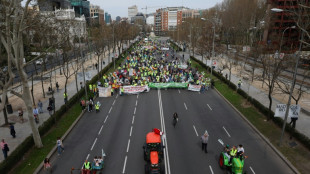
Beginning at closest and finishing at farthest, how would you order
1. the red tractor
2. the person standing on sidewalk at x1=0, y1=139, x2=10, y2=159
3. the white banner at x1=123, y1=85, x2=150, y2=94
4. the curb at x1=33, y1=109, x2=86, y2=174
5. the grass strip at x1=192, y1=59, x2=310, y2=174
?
1. the red tractor
2. the curb at x1=33, y1=109, x2=86, y2=174
3. the person standing on sidewalk at x1=0, y1=139, x2=10, y2=159
4. the grass strip at x1=192, y1=59, x2=310, y2=174
5. the white banner at x1=123, y1=85, x2=150, y2=94

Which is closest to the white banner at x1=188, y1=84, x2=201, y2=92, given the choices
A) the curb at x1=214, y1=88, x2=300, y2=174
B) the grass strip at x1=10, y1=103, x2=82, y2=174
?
the curb at x1=214, y1=88, x2=300, y2=174

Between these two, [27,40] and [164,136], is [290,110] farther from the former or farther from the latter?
[27,40]

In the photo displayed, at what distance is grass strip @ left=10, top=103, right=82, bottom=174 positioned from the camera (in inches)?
587

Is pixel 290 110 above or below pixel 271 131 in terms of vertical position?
above

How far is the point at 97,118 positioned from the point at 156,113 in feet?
20.9

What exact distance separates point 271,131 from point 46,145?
63.6 ft

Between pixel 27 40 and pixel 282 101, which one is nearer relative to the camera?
pixel 27 40

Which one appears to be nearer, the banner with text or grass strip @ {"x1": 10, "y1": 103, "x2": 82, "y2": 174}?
grass strip @ {"x1": 10, "y1": 103, "x2": 82, "y2": 174}

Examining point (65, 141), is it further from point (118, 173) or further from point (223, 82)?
point (223, 82)

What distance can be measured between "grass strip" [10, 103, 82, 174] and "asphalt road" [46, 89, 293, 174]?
992 millimetres

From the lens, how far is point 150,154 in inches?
569

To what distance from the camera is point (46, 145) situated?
18.0 metres

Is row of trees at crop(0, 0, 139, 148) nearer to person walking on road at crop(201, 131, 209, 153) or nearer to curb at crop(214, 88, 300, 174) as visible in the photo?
person walking on road at crop(201, 131, 209, 153)

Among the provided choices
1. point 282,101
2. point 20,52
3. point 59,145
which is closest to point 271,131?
point 282,101
